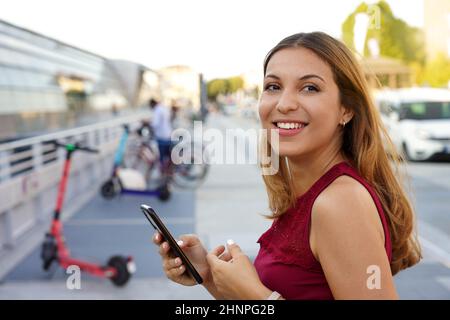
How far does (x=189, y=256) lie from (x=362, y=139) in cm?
50

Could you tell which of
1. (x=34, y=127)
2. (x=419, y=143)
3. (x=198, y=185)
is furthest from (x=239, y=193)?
(x=34, y=127)

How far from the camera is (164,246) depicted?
1301mm

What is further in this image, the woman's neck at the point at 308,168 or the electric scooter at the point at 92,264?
the electric scooter at the point at 92,264

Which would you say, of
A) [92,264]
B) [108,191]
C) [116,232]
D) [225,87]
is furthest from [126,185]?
[225,87]

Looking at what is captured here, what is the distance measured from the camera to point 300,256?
1205 millimetres

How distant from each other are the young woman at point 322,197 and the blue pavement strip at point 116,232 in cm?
385

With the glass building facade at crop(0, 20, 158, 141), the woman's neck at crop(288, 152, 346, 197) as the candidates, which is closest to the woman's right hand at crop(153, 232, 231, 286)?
the woman's neck at crop(288, 152, 346, 197)

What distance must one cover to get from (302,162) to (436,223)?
6.13m

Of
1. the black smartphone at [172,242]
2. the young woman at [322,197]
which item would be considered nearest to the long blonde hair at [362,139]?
the young woman at [322,197]

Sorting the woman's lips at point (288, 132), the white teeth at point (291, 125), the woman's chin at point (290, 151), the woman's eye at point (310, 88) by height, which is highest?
the woman's eye at point (310, 88)

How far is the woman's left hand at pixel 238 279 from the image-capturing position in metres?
1.16

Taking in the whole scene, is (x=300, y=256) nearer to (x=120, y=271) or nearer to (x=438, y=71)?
(x=120, y=271)

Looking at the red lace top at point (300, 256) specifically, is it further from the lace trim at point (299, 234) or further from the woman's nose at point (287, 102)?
the woman's nose at point (287, 102)

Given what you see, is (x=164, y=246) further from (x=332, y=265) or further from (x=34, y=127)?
(x=34, y=127)
